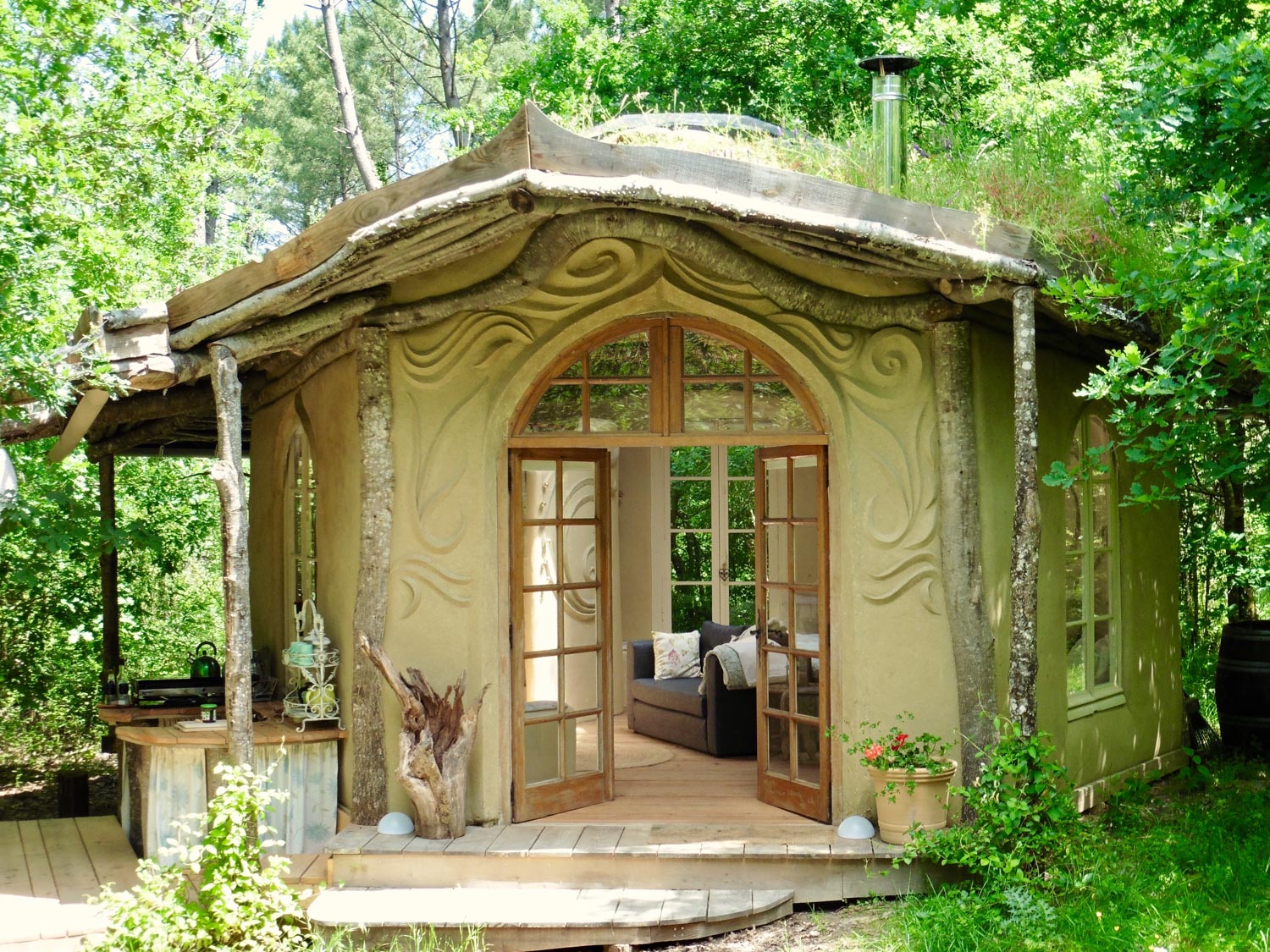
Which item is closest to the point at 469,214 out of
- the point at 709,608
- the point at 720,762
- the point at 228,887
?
the point at 228,887

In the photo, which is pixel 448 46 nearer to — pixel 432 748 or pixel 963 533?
pixel 963 533

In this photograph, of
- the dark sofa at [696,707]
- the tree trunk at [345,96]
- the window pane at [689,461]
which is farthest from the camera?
the tree trunk at [345,96]

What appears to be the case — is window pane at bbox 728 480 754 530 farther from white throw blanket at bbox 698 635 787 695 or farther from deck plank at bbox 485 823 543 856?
deck plank at bbox 485 823 543 856

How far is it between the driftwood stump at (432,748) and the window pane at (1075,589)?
3372 millimetres

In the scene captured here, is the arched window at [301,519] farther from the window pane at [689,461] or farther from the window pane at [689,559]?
the window pane at [689,461]

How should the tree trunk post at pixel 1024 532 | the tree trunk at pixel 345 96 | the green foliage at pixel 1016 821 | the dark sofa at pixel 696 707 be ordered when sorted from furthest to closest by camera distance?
1. the tree trunk at pixel 345 96
2. the dark sofa at pixel 696 707
3. the tree trunk post at pixel 1024 532
4. the green foliage at pixel 1016 821

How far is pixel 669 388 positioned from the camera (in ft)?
20.1

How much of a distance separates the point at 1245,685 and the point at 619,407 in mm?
4810

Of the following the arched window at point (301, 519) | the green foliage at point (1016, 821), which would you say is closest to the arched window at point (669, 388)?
the arched window at point (301, 519)

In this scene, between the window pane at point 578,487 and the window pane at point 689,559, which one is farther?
the window pane at point 689,559

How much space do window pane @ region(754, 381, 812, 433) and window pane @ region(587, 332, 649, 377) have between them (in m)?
0.60

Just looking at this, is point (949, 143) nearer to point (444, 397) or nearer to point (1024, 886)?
point (444, 397)

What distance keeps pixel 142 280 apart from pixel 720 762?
24.1ft

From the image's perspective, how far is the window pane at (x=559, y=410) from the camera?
6207mm
